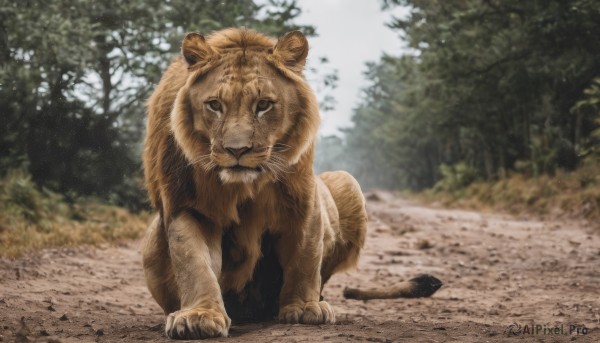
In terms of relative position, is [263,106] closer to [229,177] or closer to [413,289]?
[229,177]

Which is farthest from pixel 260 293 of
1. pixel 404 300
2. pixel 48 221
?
pixel 48 221

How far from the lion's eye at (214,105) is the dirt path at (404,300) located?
127 cm

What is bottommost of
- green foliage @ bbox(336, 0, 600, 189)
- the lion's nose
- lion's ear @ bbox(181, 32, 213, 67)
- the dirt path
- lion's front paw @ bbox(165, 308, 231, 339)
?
the dirt path

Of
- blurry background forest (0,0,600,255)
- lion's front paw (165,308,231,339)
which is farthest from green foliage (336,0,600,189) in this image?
lion's front paw (165,308,231,339)

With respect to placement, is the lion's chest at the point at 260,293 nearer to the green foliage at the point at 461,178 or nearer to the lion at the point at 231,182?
the lion at the point at 231,182

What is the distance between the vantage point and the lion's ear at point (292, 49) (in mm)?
4156

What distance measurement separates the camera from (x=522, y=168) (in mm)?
24391

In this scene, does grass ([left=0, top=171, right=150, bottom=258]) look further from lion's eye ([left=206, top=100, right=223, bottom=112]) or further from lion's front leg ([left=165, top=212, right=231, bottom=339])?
lion's eye ([left=206, top=100, right=223, bottom=112])

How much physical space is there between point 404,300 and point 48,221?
665 centimetres

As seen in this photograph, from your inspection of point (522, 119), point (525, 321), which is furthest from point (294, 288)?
point (522, 119)

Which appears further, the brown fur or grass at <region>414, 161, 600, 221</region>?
grass at <region>414, 161, 600, 221</region>

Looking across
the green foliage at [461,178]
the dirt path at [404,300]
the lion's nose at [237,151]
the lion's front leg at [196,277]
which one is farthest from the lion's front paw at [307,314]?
the green foliage at [461,178]

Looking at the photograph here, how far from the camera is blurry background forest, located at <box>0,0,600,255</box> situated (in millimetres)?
11781

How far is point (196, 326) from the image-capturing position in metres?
3.62
